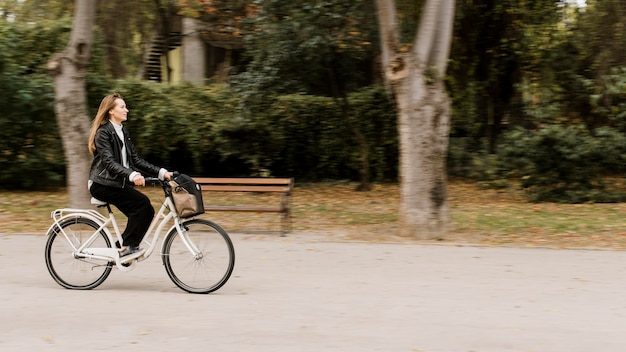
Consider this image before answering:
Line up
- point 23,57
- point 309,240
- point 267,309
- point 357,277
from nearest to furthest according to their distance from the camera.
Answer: point 267,309
point 357,277
point 309,240
point 23,57

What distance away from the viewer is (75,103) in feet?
35.7

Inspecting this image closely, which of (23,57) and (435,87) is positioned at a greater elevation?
(23,57)

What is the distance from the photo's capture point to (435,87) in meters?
10.4

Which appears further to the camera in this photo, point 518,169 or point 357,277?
point 518,169

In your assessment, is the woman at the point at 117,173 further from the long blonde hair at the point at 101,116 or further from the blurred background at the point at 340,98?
the blurred background at the point at 340,98

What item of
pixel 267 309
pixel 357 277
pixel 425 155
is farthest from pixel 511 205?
pixel 267 309

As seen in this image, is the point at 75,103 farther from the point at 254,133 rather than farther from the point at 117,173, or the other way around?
the point at 254,133

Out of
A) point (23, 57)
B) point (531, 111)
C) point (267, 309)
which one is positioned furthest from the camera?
point (531, 111)

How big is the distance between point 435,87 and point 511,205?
5.36 metres

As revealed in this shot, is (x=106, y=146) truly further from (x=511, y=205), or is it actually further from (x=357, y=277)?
(x=511, y=205)

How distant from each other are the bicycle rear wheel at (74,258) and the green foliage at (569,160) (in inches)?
408

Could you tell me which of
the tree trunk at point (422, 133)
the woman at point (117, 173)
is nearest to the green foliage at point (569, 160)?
the tree trunk at point (422, 133)

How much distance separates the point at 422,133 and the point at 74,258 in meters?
5.02

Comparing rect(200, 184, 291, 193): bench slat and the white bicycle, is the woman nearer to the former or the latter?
the white bicycle
